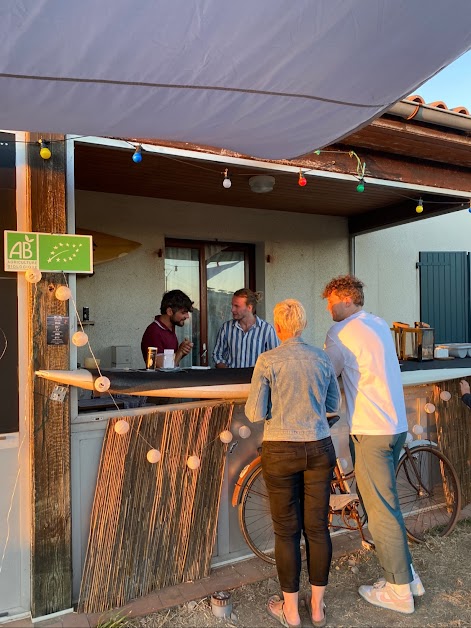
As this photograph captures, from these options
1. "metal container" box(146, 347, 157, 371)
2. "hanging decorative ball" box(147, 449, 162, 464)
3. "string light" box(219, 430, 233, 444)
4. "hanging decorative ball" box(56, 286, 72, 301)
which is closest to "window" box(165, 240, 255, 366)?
"metal container" box(146, 347, 157, 371)

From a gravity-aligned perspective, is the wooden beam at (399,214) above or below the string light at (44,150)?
above

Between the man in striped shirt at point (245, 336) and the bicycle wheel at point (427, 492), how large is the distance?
133 centimetres

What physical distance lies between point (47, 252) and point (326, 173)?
6.79ft

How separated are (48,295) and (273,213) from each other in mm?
3645

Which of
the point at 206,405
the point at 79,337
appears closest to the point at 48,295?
the point at 79,337

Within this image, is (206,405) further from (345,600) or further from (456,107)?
(456,107)

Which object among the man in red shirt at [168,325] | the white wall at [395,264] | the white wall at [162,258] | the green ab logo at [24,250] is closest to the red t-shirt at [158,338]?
the man in red shirt at [168,325]

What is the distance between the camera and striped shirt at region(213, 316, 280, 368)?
3979 millimetres

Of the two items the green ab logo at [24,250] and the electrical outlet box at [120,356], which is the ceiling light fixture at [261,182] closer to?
the green ab logo at [24,250]

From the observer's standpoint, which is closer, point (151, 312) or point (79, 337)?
Result: point (79, 337)

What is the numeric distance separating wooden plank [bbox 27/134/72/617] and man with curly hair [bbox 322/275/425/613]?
5.04 feet

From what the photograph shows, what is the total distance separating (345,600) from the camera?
276 centimetres

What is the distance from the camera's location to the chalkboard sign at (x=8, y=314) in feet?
8.19

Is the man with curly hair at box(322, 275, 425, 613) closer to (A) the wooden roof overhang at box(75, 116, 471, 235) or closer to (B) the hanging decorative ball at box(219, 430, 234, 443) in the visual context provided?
(B) the hanging decorative ball at box(219, 430, 234, 443)
